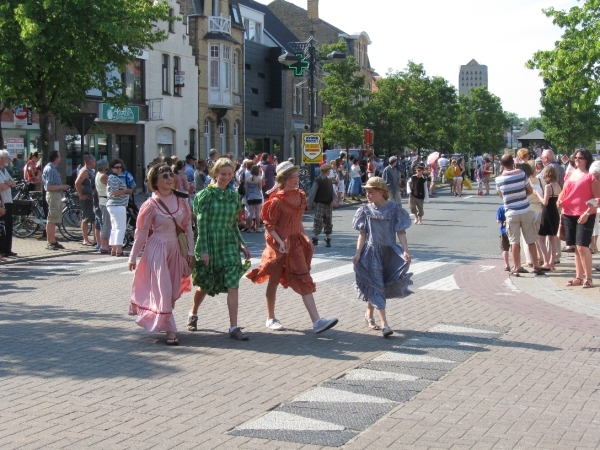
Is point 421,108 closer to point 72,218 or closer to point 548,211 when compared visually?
point 72,218

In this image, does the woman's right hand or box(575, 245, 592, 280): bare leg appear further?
box(575, 245, 592, 280): bare leg

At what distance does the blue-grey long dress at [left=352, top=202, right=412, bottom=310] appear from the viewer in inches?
344

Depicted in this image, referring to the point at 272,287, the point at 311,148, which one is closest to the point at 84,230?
the point at 272,287

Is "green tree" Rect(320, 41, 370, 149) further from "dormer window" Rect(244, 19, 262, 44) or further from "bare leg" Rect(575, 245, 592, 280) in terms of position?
"bare leg" Rect(575, 245, 592, 280)

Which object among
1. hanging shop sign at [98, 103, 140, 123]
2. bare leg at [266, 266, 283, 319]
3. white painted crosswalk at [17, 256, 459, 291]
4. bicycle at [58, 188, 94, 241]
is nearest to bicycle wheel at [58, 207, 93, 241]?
bicycle at [58, 188, 94, 241]

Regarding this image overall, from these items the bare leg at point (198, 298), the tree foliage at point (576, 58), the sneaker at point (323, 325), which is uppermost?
the tree foliage at point (576, 58)

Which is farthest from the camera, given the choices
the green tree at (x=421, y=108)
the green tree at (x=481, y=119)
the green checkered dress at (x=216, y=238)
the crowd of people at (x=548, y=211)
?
the green tree at (x=481, y=119)

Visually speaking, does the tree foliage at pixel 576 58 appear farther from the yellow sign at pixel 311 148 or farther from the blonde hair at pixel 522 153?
the blonde hair at pixel 522 153

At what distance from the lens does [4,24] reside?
19391 mm

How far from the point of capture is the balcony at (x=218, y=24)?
150 ft

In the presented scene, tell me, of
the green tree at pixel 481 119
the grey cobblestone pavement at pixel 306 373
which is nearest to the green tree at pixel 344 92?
the green tree at pixel 481 119

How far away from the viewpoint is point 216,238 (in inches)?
336

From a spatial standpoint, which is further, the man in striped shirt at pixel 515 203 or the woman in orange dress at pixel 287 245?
the man in striped shirt at pixel 515 203

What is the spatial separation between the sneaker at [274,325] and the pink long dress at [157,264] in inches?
40.8
